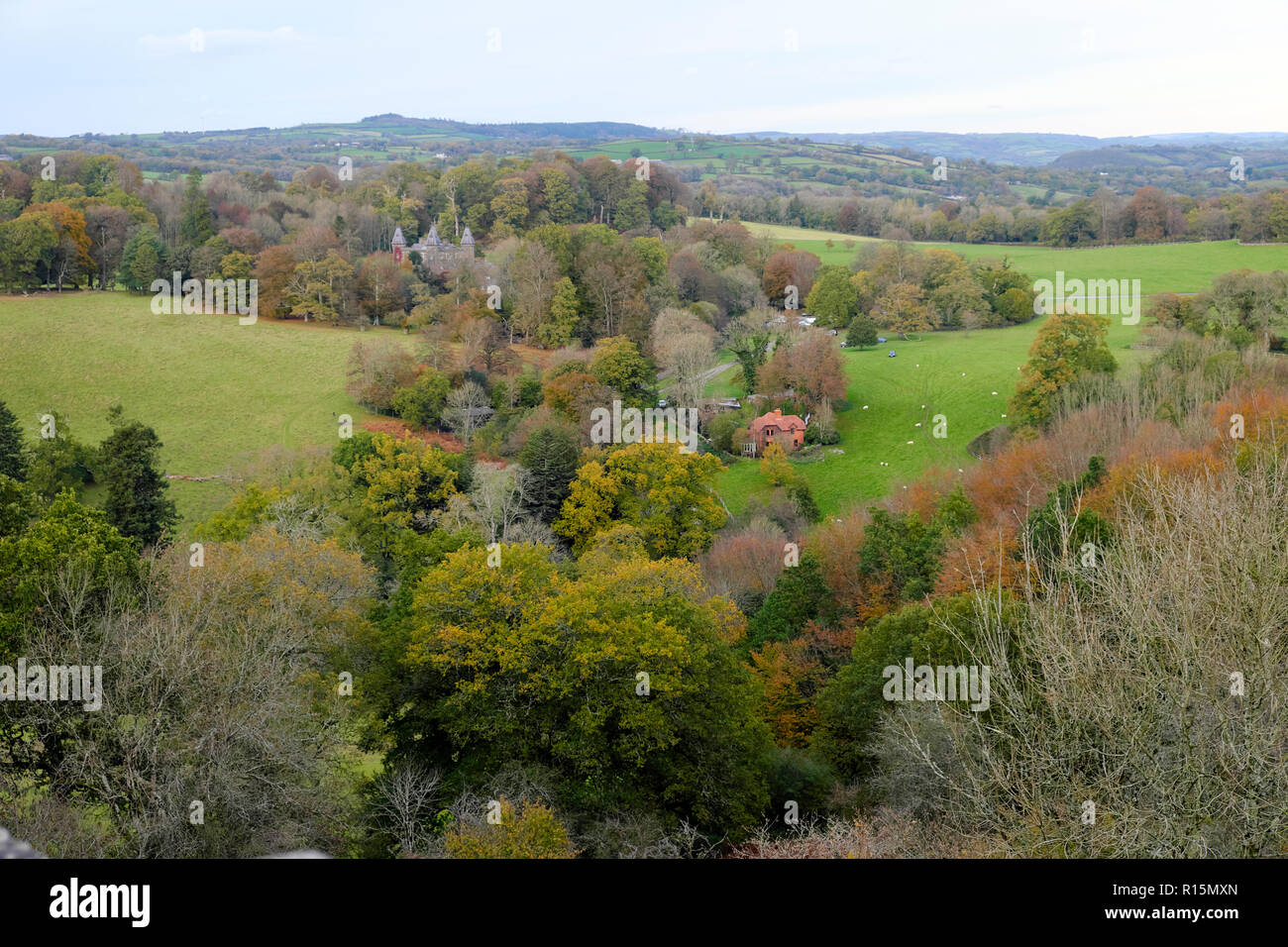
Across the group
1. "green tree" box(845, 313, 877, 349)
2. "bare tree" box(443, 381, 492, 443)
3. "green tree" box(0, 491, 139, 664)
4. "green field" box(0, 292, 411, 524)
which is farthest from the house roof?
"green tree" box(0, 491, 139, 664)

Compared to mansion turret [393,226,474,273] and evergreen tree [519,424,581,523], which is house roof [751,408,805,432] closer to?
evergreen tree [519,424,581,523]

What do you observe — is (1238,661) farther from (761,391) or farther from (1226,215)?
(1226,215)

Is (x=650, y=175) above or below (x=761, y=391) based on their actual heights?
above

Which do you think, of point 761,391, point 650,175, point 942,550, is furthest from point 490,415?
point 650,175

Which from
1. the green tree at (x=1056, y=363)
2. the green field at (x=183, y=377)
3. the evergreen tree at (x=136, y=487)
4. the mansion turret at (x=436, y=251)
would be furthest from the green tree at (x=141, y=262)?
the green tree at (x=1056, y=363)

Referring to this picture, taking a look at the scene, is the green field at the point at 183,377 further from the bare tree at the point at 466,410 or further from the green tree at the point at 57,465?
the bare tree at the point at 466,410

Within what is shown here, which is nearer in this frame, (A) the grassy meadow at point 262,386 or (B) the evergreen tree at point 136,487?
(B) the evergreen tree at point 136,487
